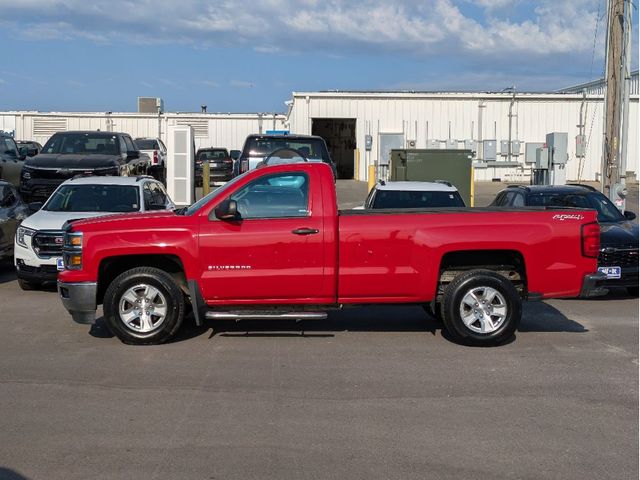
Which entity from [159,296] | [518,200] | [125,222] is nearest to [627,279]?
[518,200]

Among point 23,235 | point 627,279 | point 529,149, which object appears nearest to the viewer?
point 627,279

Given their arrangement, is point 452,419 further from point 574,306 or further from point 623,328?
point 574,306

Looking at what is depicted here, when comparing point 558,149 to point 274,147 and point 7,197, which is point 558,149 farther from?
point 7,197

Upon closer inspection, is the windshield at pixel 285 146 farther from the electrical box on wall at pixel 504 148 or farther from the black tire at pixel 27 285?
the electrical box on wall at pixel 504 148

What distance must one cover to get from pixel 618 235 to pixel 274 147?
7153mm

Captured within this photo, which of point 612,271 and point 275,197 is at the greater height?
point 275,197

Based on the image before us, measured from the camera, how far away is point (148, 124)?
1714 inches

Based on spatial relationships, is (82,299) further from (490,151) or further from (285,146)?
(490,151)

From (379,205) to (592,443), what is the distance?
7945mm

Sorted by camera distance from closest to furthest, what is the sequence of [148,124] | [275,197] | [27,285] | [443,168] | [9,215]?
[275,197] → [27,285] → [9,215] → [443,168] → [148,124]

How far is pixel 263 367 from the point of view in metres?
7.68

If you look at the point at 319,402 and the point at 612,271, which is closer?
the point at 319,402

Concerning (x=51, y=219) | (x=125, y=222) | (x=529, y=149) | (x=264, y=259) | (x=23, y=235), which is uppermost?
(x=529, y=149)

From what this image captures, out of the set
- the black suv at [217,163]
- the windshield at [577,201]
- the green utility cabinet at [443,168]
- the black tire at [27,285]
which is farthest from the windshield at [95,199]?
the black suv at [217,163]
